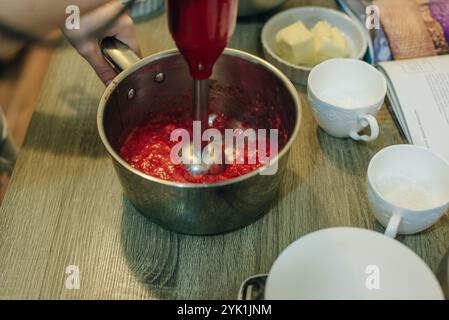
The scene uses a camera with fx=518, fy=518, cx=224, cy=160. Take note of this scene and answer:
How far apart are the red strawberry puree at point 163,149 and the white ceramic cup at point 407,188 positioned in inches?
6.7

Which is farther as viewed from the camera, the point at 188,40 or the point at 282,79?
the point at 282,79

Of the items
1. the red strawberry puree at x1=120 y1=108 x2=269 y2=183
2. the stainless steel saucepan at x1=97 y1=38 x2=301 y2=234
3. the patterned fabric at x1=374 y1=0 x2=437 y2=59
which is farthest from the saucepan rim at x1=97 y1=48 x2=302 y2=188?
the patterned fabric at x1=374 y1=0 x2=437 y2=59

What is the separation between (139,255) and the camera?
682 mm

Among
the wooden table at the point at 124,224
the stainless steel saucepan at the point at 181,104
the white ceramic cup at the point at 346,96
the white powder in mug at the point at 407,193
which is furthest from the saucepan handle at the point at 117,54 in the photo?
the white powder in mug at the point at 407,193

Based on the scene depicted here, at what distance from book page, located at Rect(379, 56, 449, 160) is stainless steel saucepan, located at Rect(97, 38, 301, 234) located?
0.23m

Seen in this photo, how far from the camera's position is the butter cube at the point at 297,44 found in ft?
2.95

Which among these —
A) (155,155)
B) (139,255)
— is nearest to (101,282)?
(139,255)

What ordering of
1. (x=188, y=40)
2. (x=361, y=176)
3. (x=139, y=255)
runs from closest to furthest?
(x=188, y=40) → (x=139, y=255) → (x=361, y=176)

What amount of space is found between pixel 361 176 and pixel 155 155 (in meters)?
0.31

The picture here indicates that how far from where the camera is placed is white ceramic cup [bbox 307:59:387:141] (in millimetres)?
783

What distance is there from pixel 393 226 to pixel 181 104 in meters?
0.37

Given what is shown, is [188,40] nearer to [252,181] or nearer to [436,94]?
[252,181]

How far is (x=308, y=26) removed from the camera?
1033 millimetres

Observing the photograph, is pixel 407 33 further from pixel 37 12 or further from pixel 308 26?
pixel 37 12
